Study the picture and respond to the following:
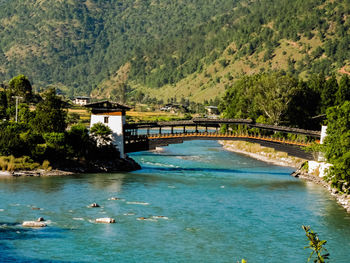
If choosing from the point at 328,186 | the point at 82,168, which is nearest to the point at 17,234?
the point at 82,168

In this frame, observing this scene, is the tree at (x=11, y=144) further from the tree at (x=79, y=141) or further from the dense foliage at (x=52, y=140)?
the tree at (x=79, y=141)

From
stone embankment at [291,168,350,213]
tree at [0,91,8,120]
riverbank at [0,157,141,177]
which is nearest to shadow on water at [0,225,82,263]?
riverbank at [0,157,141,177]

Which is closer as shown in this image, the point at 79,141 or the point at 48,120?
the point at 79,141

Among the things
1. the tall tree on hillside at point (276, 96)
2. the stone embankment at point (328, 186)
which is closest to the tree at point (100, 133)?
the stone embankment at point (328, 186)

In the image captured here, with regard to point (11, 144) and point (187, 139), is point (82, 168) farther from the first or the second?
point (187, 139)

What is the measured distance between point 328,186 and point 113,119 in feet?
132

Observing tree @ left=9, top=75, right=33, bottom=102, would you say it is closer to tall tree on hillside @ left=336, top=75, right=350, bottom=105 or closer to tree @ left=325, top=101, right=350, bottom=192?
tall tree on hillside @ left=336, top=75, right=350, bottom=105

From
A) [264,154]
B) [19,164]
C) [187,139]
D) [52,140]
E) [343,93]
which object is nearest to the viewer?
[19,164]

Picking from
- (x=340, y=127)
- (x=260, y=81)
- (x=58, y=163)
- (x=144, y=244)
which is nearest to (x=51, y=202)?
(x=144, y=244)

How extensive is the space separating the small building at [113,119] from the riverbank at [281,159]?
105 ft

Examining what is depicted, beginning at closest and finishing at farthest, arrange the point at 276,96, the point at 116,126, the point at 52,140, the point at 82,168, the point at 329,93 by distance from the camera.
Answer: the point at 52,140, the point at 82,168, the point at 116,126, the point at 276,96, the point at 329,93

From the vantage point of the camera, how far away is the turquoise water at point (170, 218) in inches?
2077

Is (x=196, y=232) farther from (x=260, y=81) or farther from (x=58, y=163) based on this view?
(x=260, y=81)

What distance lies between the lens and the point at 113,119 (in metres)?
107
